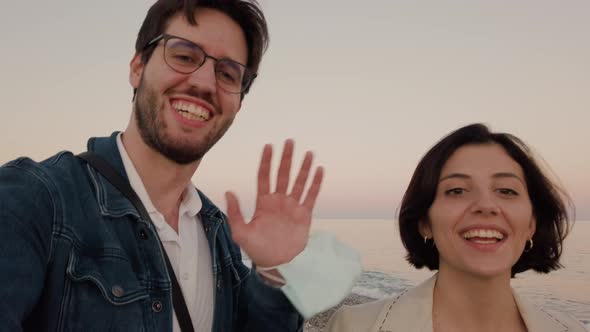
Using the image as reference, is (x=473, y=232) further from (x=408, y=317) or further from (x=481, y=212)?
(x=408, y=317)

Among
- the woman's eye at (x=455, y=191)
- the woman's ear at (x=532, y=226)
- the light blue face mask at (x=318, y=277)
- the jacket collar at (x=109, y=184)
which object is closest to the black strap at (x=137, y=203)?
the jacket collar at (x=109, y=184)

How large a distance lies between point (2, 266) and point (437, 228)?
2.76 meters

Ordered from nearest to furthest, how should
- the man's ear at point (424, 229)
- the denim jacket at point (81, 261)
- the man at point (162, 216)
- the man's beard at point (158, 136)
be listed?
the denim jacket at point (81, 261), the man at point (162, 216), the man's beard at point (158, 136), the man's ear at point (424, 229)

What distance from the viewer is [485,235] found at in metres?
3.12

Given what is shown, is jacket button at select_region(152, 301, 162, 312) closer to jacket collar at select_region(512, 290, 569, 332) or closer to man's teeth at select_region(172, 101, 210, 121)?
man's teeth at select_region(172, 101, 210, 121)

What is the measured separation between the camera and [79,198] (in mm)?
2141

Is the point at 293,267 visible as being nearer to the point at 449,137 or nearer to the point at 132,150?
the point at 132,150

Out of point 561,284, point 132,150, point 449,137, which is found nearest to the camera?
point 132,150

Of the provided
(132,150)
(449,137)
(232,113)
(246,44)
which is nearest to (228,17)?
(246,44)

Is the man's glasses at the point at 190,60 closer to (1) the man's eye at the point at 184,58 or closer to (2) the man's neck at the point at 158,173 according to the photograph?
(1) the man's eye at the point at 184,58

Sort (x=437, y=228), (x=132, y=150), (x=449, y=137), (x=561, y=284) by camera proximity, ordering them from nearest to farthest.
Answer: (x=132, y=150), (x=437, y=228), (x=449, y=137), (x=561, y=284)

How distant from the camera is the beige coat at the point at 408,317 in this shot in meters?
3.25

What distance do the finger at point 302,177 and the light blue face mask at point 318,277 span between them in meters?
0.28

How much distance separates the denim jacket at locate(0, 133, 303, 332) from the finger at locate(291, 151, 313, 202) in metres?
0.47
